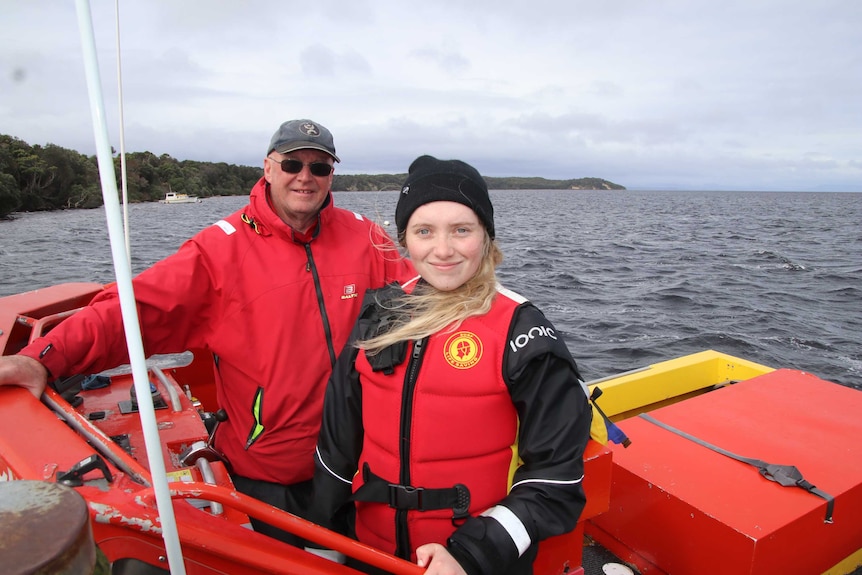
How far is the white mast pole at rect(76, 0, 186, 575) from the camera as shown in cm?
96

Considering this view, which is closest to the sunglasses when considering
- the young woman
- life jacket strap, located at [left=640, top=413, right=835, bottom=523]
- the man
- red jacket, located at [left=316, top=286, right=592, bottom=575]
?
the man

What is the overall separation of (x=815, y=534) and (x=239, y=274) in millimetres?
2893

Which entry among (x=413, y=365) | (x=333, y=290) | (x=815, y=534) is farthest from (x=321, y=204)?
(x=815, y=534)

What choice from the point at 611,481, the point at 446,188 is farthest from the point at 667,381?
the point at 446,188

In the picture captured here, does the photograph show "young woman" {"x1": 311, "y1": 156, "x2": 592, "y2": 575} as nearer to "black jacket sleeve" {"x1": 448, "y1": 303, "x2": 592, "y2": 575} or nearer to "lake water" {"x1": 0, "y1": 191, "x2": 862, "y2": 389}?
"black jacket sleeve" {"x1": 448, "y1": 303, "x2": 592, "y2": 575}

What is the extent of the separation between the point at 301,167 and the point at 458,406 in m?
1.40

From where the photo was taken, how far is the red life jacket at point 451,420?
6.22 ft

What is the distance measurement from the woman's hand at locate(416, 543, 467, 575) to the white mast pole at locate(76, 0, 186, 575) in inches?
31.1

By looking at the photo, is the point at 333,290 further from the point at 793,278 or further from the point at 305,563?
the point at 793,278

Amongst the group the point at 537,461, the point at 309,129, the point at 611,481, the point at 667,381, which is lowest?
the point at 667,381

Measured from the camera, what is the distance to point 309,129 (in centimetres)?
275

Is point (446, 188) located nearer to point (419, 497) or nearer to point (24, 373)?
point (419, 497)

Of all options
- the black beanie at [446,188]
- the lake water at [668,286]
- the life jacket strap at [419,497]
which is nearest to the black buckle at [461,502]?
the life jacket strap at [419,497]

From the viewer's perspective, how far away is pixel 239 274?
8.84ft
